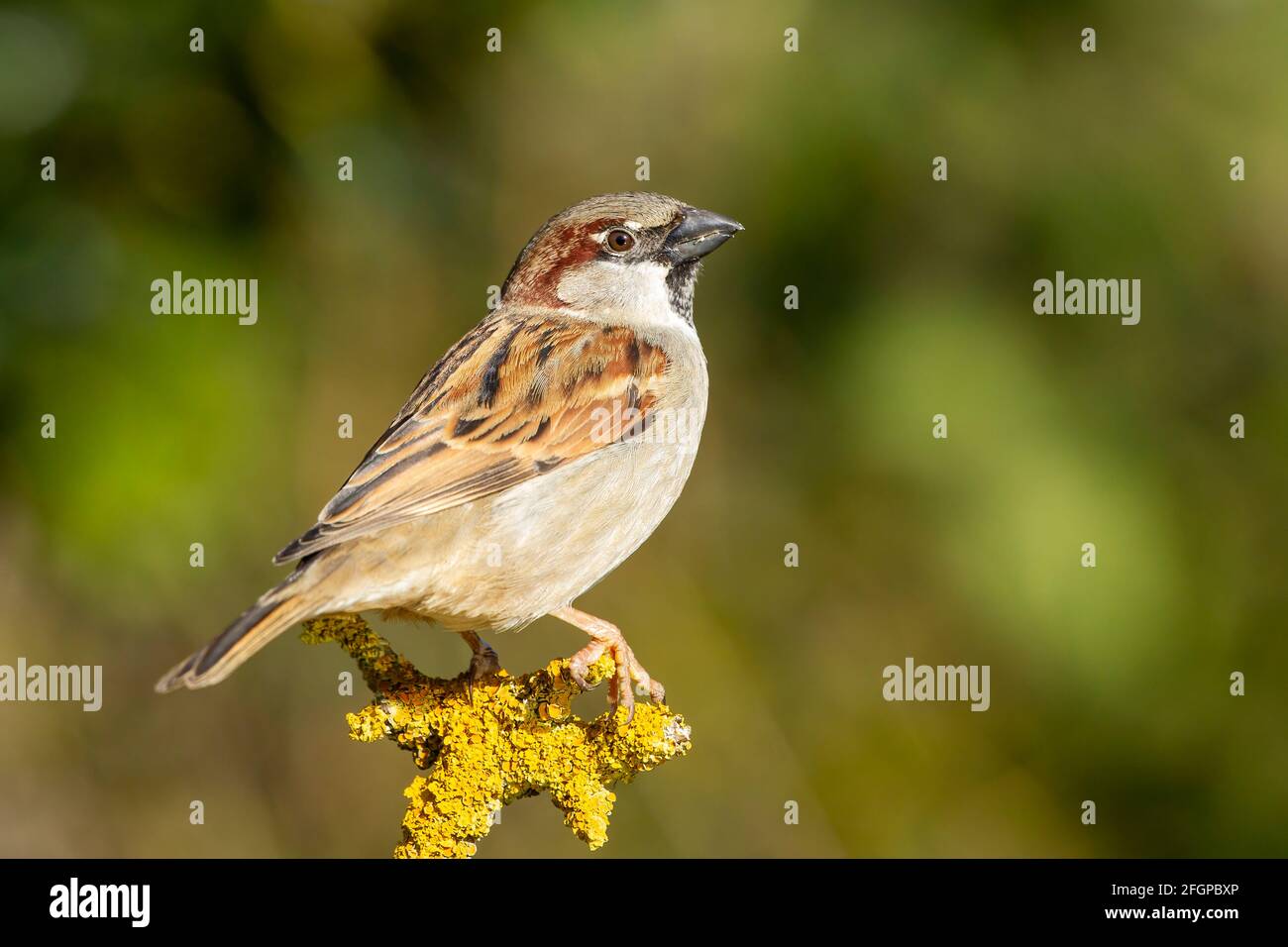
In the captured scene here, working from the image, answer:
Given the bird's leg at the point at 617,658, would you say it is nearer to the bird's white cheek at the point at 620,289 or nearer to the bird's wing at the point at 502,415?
the bird's wing at the point at 502,415

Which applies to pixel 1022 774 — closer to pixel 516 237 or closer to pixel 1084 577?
pixel 1084 577

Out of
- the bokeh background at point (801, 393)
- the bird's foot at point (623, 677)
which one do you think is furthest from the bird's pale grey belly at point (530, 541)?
the bokeh background at point (801, 393)

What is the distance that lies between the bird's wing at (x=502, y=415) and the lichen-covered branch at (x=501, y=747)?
640 millimetres

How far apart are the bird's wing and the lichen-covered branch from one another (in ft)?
2.10

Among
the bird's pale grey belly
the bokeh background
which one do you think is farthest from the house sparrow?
the bokeh background

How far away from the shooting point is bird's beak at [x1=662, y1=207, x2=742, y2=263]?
4062 millimetres

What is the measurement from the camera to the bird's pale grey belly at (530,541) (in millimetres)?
3438

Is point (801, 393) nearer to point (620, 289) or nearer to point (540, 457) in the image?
point (620, 289)

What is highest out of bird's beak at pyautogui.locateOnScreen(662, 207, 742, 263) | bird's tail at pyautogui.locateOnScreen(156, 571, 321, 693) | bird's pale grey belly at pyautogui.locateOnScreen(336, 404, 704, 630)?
bird's beak at pyautogui.locateOnScreen(662, 207, 742, 263)

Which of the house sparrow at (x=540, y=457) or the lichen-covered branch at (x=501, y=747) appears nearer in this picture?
the lichen-covered branch at (x=501, y=747)

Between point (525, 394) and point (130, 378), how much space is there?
1.49 m

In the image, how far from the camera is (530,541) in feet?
11.8

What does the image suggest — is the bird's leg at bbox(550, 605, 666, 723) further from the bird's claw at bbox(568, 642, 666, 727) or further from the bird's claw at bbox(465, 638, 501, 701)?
the bird's claw at bbox(465, 638, 501, 701)
